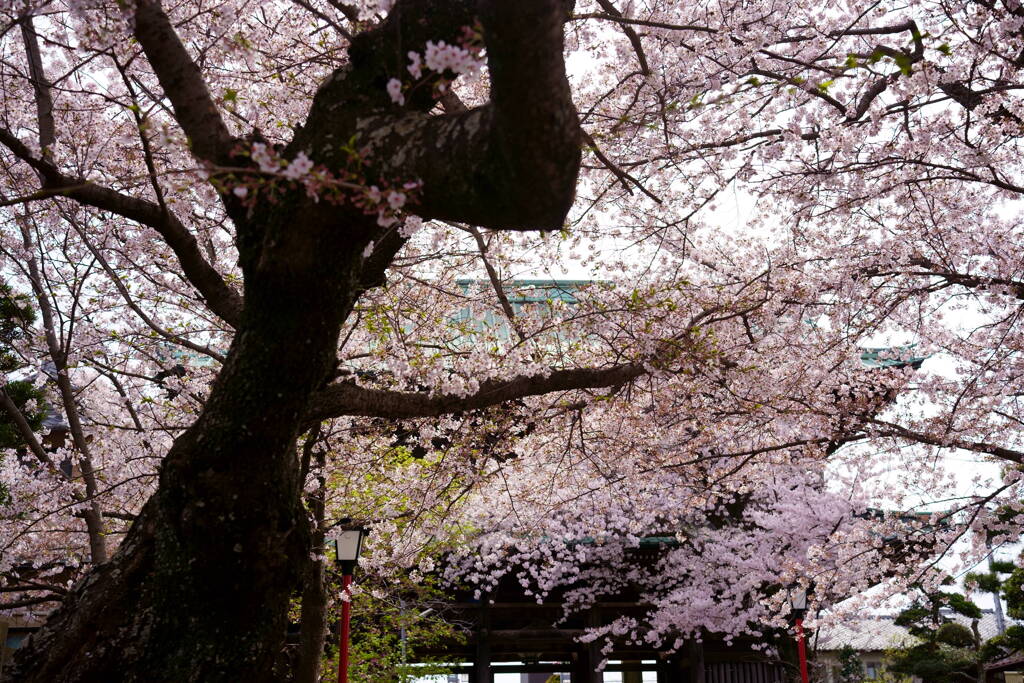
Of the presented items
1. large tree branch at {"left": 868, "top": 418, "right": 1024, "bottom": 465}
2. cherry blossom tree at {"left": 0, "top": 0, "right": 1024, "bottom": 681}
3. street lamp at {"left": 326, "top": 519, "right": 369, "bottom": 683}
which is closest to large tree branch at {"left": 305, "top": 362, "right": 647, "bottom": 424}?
cherry blossom tree at {"left": 0, "top": 0, "right": 1024, "bottom": 681}

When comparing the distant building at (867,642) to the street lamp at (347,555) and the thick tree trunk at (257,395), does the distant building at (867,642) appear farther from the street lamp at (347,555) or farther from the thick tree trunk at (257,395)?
the thick tree trunk at (257,395)

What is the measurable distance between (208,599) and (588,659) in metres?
12.4

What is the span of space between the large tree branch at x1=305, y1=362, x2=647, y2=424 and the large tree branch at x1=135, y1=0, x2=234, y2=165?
122 centimetres

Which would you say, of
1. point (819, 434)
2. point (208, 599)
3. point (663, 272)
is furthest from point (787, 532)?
point (208, 599)

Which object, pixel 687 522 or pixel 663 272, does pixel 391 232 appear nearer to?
pixel 663 272

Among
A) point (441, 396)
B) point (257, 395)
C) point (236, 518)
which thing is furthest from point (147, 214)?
point (441, 396)

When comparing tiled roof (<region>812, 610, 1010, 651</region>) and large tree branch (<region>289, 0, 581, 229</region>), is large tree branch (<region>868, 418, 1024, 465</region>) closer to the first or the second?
large tree branch (<region>289, 0, 581, 229</region>)

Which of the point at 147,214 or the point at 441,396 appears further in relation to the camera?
the point at 441,396

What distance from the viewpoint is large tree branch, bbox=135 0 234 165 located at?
9.64 feet

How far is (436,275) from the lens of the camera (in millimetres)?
7422

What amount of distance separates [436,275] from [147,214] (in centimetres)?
410

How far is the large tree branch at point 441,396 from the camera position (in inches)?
175

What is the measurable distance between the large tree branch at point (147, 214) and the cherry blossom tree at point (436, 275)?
17 mm

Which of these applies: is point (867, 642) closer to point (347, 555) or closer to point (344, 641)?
point (344, 641)
